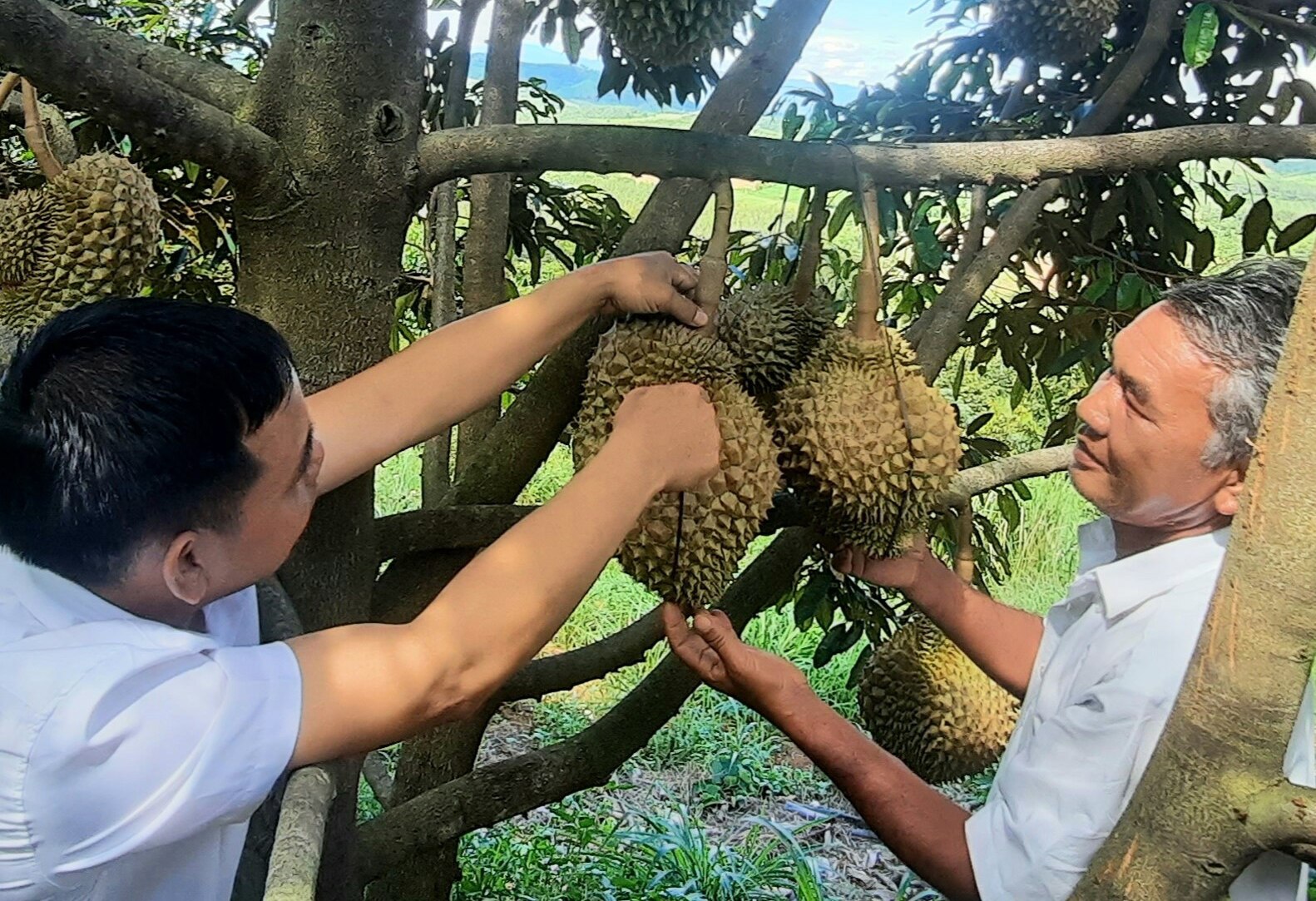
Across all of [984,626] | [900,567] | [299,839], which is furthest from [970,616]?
[299,839]

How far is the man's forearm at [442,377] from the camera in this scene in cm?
113

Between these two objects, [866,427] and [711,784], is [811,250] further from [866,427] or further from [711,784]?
[711,784]

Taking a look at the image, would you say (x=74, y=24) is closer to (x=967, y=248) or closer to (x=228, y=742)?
(x=228, y=742)

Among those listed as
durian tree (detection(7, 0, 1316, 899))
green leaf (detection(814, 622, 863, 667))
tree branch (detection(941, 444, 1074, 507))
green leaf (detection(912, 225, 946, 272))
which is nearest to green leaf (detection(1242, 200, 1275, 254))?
durian tree (detection(7, 0, 1316, 899))

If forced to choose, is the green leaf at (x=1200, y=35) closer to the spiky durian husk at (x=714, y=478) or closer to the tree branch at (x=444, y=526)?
the spiky durian husk at (x=714, y=478)

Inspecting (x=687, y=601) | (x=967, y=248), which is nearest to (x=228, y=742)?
(x=687, y=601)

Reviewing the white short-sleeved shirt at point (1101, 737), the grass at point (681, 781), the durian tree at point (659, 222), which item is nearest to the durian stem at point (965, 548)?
the durian tree at point (659, 222)

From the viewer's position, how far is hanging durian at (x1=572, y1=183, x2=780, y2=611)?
3.35 feet

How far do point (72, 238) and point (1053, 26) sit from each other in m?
1.50

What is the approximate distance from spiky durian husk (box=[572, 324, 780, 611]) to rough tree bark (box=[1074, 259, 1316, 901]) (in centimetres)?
48

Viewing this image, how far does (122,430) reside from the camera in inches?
31.7

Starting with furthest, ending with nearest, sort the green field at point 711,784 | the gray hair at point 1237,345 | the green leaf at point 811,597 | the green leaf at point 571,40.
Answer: the green field at point 711,784 → the green leaf at point 571,40 → the green leaf at point 811,597 → the gray hair at point 1237,345

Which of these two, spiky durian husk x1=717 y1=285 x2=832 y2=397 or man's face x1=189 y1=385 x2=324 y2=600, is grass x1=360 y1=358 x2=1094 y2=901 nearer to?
spiky durian husk x1=717 y1=285 x2=832 y2=397

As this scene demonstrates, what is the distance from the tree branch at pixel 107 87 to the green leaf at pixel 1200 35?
3.98 ft
